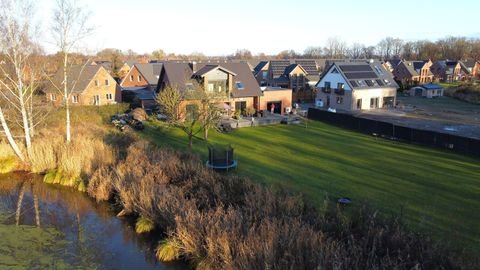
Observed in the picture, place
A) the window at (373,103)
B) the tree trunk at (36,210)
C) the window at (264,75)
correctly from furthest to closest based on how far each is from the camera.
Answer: the window at (264,75) < the window at (373,103) < the tree trunk at (36,210)

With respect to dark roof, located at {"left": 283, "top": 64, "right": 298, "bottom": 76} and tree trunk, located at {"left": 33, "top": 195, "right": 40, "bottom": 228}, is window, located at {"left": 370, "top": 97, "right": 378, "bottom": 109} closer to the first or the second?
dark roof, located at {"left": 283, "top": 64, "right": 298, "bottom": 76}

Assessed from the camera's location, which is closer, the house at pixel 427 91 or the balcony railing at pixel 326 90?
the balcony railing at pixel 326 90

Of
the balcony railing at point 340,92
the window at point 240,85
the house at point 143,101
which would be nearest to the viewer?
the house at point 143,101

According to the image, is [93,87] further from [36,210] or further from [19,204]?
[36,210]

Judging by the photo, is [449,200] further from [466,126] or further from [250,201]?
[466,126]

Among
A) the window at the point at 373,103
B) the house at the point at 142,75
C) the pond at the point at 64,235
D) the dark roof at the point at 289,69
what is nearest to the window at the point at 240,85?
the dark roof at the point at 289,69

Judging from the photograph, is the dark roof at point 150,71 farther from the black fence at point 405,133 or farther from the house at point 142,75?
the black fence at point 405,133

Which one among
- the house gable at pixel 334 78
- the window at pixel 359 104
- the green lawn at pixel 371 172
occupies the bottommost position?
the green lawn at pixel 371 172

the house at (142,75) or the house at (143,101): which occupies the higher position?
the house at (142,75)
